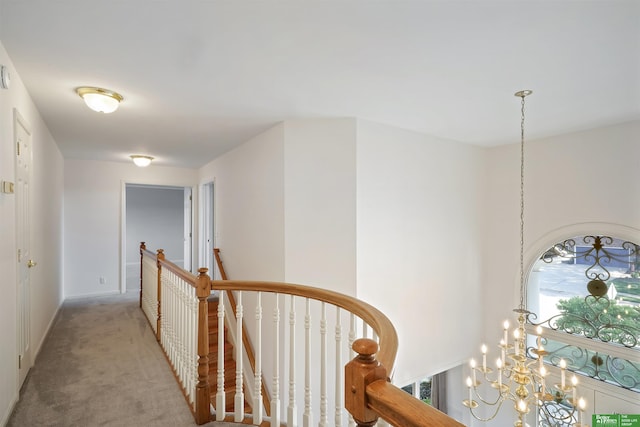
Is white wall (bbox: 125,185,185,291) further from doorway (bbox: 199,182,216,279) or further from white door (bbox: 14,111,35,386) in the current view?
white door (bbox: 14,111,35,386)

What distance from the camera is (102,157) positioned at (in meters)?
5.24

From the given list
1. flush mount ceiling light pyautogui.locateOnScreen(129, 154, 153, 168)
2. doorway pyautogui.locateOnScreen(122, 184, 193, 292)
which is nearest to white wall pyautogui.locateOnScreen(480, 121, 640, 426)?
flush mount ceiling light pyautogui.locateOnScreen(129, 154, 153, 168)

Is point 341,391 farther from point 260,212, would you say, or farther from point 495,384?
point 260,212

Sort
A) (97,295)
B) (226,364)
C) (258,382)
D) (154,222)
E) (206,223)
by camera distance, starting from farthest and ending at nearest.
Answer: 1. (154,222)
2. (206,223)
3. (97,295)
4. (226,364)
5. (258,382)

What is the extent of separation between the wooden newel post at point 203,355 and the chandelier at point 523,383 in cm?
182

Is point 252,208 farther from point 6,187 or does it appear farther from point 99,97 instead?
point 6,187

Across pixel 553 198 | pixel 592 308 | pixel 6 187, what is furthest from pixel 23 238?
pixel 592 308

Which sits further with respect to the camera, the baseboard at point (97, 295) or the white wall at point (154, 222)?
the white wall at point (154, 222)

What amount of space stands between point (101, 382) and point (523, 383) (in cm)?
329

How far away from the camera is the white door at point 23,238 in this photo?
90.9 inches

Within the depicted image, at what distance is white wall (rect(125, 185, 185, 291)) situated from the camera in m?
8.60

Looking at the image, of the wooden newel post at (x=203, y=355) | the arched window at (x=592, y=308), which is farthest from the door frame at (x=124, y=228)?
the arched window at (x=592, y=308)

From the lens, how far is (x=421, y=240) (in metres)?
3.75

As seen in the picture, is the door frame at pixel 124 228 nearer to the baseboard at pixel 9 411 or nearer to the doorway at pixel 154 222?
the doorway at pixel 154 222
